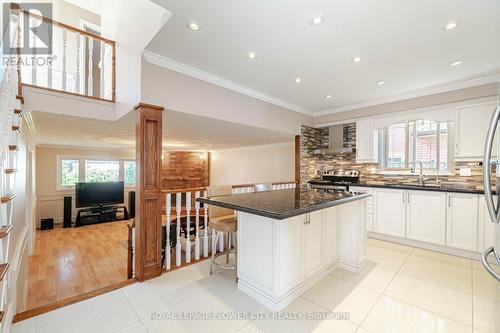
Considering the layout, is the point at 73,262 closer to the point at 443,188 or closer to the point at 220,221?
the point at 220,221

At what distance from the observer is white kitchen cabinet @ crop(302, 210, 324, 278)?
86.9 inches

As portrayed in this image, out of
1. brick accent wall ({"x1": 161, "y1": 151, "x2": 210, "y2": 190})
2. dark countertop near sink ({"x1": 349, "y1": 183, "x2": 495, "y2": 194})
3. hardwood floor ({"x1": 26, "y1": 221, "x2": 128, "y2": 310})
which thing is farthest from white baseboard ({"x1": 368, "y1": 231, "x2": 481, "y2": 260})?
brick accent wall ({"x1": 161, "y1": 151, "x2": 210, "y2": 190})

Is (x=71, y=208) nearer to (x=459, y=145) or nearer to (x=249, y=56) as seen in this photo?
(x=249, y=56)

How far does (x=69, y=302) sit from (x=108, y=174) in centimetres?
658

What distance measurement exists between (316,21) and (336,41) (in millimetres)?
436

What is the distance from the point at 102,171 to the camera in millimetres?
7492

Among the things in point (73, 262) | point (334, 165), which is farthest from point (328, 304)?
point (73, 262)

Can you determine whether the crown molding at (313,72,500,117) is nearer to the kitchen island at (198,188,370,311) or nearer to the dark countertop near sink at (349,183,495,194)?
the dark countertop near sink at (349,183,495,194)

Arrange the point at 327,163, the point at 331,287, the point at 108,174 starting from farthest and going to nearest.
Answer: the point at 108,174, the point at 327,163, the point at 331,287

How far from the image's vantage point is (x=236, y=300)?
2.07m

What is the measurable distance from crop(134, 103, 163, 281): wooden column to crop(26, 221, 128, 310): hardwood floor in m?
1.50

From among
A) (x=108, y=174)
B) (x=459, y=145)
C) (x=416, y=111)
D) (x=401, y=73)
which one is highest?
(x=401, y=73)

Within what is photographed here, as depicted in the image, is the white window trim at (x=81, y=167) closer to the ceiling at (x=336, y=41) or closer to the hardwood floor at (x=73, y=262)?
the hardwood floor at (x=73, y=262)

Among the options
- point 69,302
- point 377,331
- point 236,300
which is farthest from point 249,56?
point 69,302
